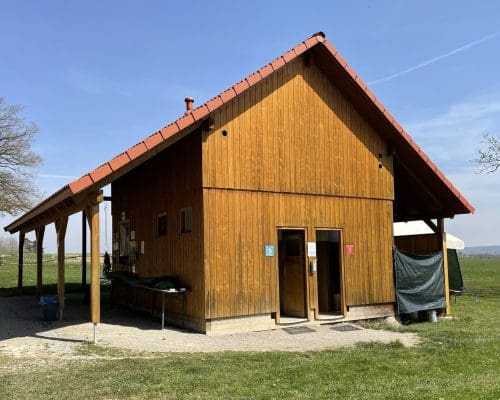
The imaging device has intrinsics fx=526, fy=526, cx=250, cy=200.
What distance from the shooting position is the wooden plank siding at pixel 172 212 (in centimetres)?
1077

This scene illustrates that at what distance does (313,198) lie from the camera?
474 inches

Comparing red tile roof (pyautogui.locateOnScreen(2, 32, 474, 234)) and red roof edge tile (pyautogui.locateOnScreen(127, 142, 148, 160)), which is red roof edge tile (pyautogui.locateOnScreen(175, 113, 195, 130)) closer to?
red tile roof (pyautogui.locateOnScreen(2, 32, 474, 234))

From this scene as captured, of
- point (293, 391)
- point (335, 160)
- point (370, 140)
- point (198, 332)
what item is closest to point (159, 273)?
point (198, 332)

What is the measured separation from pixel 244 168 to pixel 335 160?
2.56m

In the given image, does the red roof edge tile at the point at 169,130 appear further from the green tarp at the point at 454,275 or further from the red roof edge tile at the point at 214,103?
the green tarp at the point at 454,275

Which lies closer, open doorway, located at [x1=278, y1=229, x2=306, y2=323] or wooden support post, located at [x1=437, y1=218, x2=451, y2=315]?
open doorway, located at [x1=278, y1=229, x2=306, y2=323]

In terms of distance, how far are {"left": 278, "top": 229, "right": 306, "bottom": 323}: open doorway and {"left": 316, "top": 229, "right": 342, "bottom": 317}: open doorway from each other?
805 mm

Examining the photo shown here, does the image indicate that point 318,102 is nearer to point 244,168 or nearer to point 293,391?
point 244,168

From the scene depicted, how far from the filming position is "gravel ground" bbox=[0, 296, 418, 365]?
9008mm

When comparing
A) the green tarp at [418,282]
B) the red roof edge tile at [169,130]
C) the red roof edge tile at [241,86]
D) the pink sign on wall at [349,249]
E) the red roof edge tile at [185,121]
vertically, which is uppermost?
the red roof edge tile at [241,86]

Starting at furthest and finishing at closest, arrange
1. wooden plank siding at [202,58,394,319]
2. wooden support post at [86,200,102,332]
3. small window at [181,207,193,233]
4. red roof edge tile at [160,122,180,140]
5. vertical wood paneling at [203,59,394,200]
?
small window at [181,207,193,233] < vertical wood paneling at [203,59,394,200] < wooden plank siding at [202,58,394,319] < red roof edge tile at [160,122,180,140] < wooden support post at [86,200,102,332]

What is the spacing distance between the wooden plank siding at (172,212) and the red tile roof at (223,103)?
0.85 m

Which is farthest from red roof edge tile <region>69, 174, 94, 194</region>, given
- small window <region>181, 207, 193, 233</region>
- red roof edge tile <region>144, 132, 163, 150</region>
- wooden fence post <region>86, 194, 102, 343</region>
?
small window <region>181, 207, 193, 233</region>

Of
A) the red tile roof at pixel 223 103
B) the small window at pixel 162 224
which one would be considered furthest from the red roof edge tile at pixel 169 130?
the small window at pixel 162 224
